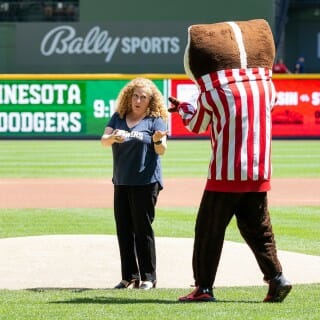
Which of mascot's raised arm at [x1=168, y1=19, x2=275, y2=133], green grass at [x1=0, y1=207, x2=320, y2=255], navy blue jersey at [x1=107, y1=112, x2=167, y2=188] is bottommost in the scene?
green grass at [x1=0, y1=207, x2=320, y2=255]

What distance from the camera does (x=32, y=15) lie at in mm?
40281

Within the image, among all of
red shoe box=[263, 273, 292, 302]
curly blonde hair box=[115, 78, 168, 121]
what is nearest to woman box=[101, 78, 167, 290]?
curly blonde hair box=[115, 78, 168, 121]

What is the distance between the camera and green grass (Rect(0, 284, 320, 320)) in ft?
23.4

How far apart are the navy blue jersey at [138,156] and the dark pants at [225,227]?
1486mm

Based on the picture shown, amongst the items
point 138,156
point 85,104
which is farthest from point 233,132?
point 85,104

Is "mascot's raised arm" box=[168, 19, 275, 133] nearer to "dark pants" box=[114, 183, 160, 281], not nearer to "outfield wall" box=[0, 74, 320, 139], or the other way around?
"dark pants" box=[114, 183, 160, 281]

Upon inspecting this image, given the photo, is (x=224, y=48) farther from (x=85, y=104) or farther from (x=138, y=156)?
(x=85, y=104)

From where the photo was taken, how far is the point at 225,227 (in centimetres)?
772

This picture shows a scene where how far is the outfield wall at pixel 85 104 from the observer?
30.4 m

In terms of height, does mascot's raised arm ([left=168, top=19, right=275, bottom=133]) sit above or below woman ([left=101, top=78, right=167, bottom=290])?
above

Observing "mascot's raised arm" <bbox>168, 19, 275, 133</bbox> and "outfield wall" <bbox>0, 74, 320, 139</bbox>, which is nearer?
"mascot's raised arm" <bbox>168, 19, 275, 133</bbox>

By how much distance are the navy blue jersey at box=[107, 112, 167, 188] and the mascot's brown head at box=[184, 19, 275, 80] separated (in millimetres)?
1514

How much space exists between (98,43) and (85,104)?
361 inches

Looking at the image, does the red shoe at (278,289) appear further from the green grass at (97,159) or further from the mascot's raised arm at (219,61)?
the green grass at (97,159)
